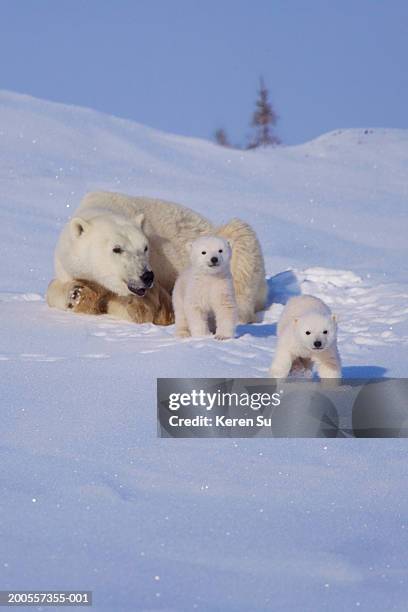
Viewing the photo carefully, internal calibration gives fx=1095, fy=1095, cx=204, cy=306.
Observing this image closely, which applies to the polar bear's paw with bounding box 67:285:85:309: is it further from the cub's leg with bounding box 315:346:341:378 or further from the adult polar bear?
the cub's leg with bounding box 315:346:341:378

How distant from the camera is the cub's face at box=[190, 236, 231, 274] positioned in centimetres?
534

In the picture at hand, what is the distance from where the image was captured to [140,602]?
262 cm

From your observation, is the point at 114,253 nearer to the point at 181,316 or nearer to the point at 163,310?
the point at 163,310

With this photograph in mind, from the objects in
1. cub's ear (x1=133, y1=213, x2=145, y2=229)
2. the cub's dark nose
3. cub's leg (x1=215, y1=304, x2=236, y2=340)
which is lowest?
cub's leg (x1=215, y1=304, x2=236, y2=340)

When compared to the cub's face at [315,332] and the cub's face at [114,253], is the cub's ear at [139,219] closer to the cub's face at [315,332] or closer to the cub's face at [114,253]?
the cub's face at [114,253]

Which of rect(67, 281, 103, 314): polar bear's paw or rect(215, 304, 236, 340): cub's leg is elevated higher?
rect(67, 281, 103, 314): polar bear's paw

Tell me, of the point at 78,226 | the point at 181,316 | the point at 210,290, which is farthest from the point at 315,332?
the point at 78,226

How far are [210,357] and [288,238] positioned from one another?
654 cm

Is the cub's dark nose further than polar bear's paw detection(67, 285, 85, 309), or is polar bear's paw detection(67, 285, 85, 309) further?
polar bear's paw detection(67, 285, 85, 309)

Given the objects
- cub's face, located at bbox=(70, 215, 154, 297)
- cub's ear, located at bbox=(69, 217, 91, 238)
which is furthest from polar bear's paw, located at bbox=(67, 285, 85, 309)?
cub's ear, located at bbox=(69, 217, 91, 238)

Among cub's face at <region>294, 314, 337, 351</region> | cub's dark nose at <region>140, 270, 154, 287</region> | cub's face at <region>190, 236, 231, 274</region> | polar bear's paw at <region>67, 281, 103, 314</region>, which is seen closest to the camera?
cub's face at <region>294, 314, 337, 351</region>

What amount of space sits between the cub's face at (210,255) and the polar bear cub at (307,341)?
0.70 meters

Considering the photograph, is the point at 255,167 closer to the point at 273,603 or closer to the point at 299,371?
the point at 299,371

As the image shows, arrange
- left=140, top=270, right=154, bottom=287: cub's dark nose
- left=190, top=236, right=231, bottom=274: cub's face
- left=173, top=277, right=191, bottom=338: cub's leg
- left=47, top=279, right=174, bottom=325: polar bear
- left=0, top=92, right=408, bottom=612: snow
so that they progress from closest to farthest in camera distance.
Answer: left=0, top=92, right=408, bottom=612: snow, left=190, top=236, right=231, bottom=274: cub's face, left=173, top=277, right=191, bottom=338: cub's leg, left=140, top=270, right=154, bottom=287: cub's dark nose, left=47, top=279, right=174, bottom=325: polar bear
